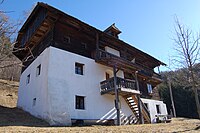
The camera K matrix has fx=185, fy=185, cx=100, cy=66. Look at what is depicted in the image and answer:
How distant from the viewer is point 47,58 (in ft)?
47.6

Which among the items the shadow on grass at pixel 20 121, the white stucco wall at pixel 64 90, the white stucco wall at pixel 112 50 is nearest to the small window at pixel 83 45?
the white stucco wall at pixel 64 90

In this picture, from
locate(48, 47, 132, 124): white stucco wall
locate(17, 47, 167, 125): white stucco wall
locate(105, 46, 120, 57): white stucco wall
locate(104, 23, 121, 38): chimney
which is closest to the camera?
locate(17, 47, 167, 125): white stucco wall

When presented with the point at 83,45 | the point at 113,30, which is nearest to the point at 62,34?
the point at 83,45

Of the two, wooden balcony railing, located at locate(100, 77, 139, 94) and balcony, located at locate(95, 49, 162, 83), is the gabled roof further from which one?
wooden balcony railing, located at locate(100, 77, 139, 94)

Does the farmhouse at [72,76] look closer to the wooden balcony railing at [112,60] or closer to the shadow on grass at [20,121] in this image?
the wooden balcony railing at [112,60]

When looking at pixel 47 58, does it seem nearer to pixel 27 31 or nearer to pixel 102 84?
pixel 102 84

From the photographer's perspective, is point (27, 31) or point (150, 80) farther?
point (150, 80)

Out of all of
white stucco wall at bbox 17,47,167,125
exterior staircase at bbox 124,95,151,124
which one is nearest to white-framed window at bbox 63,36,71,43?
white stucco wall at bbox 17,47,167,125

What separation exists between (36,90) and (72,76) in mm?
3305

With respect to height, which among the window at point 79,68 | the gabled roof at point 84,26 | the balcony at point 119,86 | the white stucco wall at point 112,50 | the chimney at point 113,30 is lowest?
the balcony at point 119,86

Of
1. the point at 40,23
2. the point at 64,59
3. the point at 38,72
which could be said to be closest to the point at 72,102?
the point at 64,59

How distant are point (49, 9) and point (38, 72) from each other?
18.2ft

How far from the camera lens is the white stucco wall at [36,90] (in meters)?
13.7

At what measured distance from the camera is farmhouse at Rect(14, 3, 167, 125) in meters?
13.8
